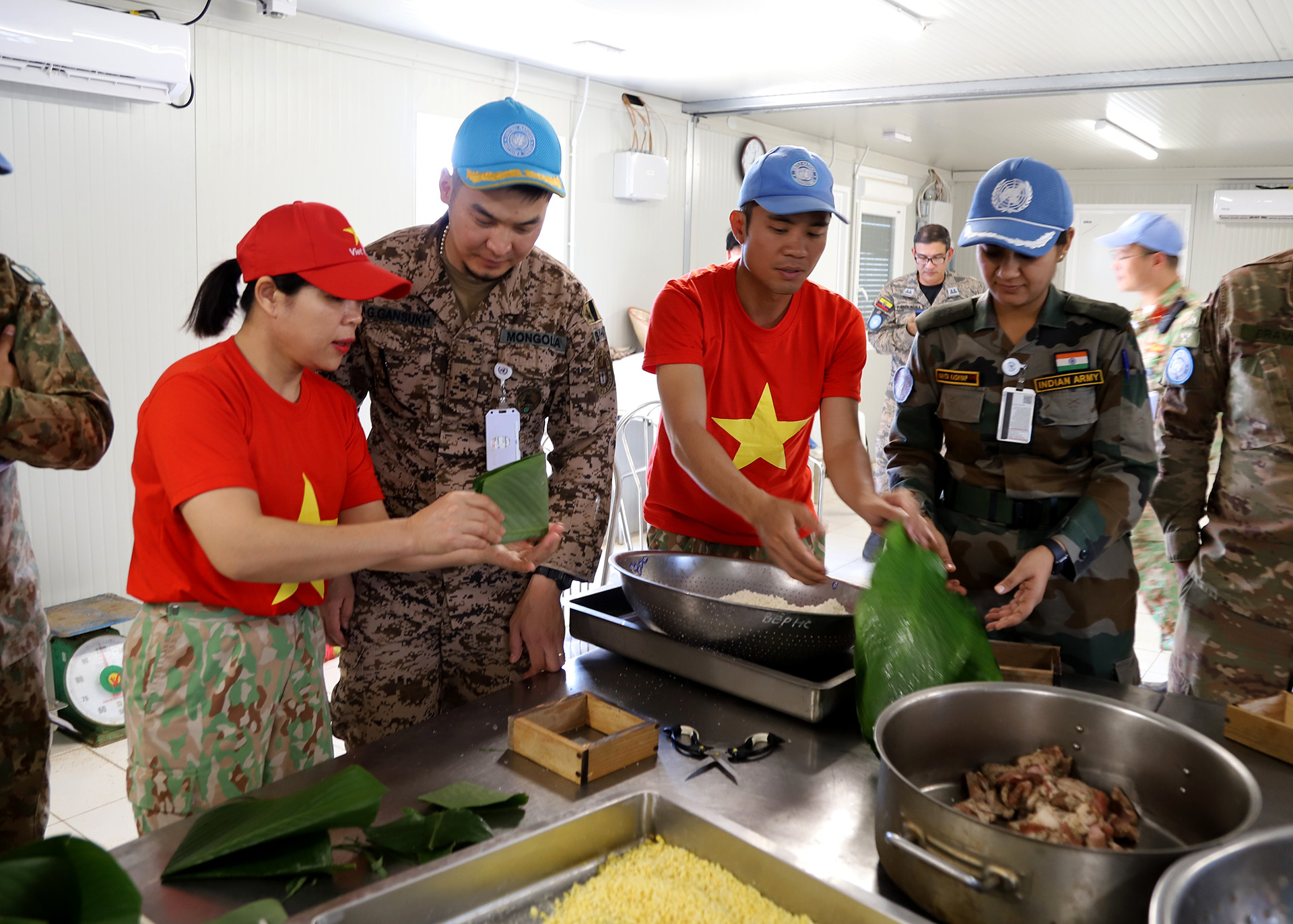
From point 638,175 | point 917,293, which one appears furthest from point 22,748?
point 638,175

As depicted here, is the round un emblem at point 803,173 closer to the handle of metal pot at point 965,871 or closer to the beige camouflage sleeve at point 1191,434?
the beige camouflage sleeve at point 1191,434

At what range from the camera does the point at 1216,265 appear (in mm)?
10469

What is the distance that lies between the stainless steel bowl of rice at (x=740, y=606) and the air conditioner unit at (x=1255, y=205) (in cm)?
975

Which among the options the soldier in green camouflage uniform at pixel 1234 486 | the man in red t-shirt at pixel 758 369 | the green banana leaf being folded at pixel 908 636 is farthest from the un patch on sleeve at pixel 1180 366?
the green banana leaf being folded at pixel 908 636

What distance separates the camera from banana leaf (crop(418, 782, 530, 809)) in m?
1.16

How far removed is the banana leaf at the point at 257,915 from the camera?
0.87 meters

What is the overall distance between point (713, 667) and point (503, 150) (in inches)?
36.2

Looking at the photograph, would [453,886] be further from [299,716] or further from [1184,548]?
[1184,548]

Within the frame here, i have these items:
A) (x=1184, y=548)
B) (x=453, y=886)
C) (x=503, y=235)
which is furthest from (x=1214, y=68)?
(x=453, y=886)

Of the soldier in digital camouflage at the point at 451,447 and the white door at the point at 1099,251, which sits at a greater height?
the white door at the point at 1099,251

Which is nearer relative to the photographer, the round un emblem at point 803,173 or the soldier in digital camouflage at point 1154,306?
the round un emblem at point 803,173

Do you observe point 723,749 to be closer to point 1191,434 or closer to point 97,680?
point 1191,434

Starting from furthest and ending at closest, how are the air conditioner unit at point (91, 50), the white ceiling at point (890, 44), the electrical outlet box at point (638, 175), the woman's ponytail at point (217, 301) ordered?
the electrical outlet box at point (638, 175), the white ceiling at point (890, 44), the air conditioner unit at point (91, 50), the woman's ponytail at point (217, 301)

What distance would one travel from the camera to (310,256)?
4.83ft
